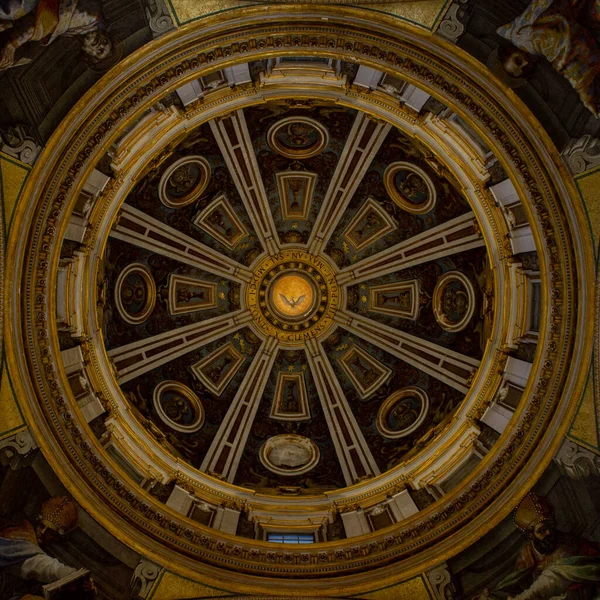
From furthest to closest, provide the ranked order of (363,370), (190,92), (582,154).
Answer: (363,370)
(190,92)
(582,154)

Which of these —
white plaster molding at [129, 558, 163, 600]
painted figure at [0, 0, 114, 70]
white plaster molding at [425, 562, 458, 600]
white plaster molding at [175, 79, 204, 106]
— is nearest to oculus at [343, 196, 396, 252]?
white plaster molding at [175, 79, 204, 106]

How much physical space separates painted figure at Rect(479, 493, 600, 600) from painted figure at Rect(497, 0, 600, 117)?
7.81 meters

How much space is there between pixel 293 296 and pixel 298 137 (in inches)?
224

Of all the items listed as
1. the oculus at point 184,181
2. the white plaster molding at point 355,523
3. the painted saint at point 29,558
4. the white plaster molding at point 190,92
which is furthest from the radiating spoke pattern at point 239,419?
the white plaster molding at point 190,92

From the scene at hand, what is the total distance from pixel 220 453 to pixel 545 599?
10.2m

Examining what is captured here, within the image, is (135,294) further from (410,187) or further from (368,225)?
(410,187)

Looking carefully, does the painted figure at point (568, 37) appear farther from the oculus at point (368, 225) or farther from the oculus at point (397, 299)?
the oculus at point (397, 299)

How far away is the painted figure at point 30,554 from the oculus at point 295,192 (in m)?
11.5

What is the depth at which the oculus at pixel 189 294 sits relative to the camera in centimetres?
2238

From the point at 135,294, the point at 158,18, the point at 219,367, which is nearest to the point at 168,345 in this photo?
the point at 219,367

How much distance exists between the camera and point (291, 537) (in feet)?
59.9

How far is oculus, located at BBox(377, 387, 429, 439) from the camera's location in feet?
69.2

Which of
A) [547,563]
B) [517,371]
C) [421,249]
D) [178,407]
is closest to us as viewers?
[547,563]

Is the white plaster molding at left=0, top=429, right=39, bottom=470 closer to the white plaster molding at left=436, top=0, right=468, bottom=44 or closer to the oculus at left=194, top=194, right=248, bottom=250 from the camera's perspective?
the oculus at left=194, top=194, right=248, bottom=250
